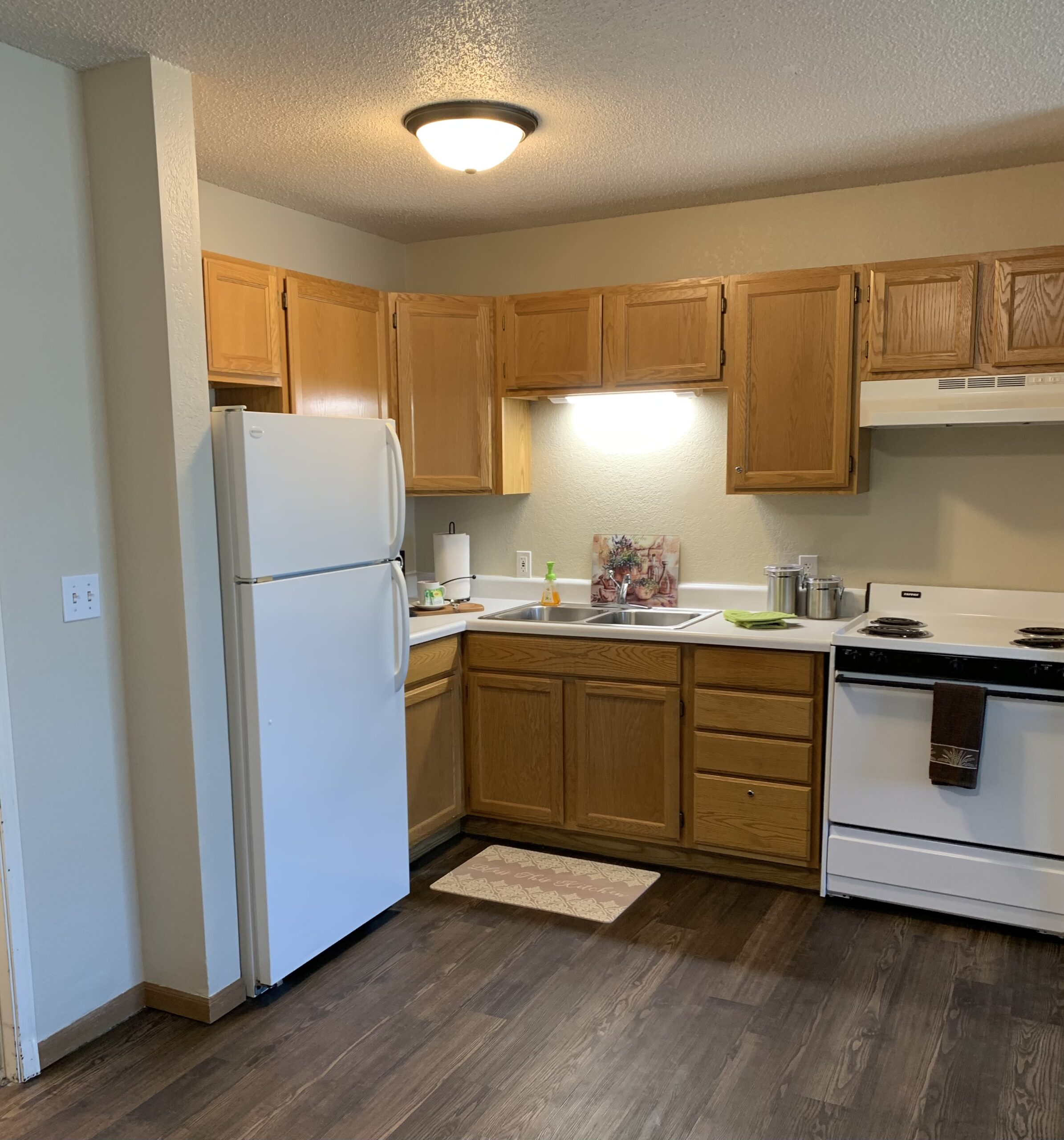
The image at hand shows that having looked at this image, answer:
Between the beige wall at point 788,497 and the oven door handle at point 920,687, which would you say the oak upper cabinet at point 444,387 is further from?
the oven door handle at point 920,687

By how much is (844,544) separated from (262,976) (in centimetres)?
252

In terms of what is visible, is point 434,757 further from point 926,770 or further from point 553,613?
point 926,770

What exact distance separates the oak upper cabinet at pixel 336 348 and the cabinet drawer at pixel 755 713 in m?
1.69

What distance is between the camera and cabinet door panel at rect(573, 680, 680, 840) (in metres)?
3.47

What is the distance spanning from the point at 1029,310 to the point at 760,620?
1315mm

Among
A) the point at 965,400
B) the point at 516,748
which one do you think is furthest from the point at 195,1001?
the point at 965,400

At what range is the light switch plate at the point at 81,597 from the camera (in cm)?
248

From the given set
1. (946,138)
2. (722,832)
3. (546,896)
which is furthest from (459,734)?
(946,138)

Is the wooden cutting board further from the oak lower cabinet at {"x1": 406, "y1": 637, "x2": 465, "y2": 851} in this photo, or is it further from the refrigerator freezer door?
the refrigerator freezer door

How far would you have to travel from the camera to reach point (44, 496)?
2422 millimetres

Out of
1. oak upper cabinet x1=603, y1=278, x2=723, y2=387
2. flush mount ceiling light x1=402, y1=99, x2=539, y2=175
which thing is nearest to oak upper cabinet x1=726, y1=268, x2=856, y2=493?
oak upper cabinet x1=603, y1=278, x2=723, y2=387

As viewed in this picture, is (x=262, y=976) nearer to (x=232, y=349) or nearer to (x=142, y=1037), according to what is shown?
(x=142, y=1037)

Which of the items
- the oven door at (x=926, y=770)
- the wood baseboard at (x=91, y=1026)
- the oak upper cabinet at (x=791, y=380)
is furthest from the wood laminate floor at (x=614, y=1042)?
the oak upper cabinet at (x=791, y=380)

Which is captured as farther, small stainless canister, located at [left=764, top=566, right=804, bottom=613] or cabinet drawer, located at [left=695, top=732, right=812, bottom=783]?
small stainless canister, located at [left=764, top=566, right=804, bottom=613]
